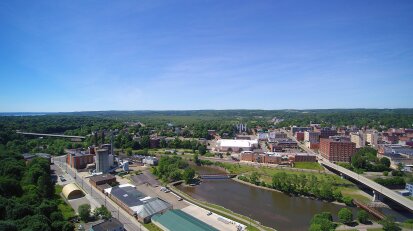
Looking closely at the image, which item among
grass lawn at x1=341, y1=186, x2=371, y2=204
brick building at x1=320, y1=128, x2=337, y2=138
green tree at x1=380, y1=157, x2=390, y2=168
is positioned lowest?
grass lawn at x1=341, y1=186, x2=371, y2=204

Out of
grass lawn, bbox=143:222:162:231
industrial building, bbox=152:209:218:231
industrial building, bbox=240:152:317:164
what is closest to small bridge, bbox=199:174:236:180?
industrial building, bbox=240:152:317:164

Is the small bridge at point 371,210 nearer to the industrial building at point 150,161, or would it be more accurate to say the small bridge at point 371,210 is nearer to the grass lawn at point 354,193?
the grass lawn at point 354,193

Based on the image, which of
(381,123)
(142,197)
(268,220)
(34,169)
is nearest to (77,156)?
(34,169)

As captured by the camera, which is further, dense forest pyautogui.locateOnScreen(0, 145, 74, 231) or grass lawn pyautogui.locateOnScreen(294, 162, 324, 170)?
grass lawn pyautogui.locateOnScreen(294, 162, 324, 170)

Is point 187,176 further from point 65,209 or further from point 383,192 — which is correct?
point 383,192

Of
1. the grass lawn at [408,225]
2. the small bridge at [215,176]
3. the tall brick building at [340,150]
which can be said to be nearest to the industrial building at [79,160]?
the small bridge at [215,176]

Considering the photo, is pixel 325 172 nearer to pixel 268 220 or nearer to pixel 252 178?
pixel 252 178

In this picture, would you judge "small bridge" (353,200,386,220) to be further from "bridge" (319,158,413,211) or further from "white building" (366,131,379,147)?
"white building" (366,131,379,147)

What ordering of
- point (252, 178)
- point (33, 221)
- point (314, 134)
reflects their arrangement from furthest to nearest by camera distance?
point (314, 134)
point (252, 178)
point (33, 221)
